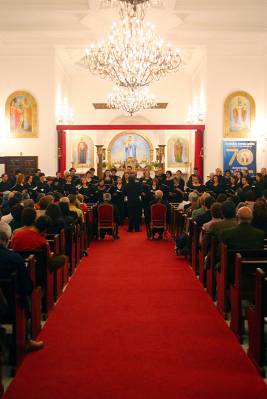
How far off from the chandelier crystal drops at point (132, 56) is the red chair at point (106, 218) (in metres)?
4.45

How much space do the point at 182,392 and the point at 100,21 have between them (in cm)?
1855

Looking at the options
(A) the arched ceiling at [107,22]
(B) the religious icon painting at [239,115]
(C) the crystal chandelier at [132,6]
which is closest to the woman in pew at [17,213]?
(C) the crystal chandelier at [132,6]

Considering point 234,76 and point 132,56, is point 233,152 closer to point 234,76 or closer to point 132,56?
point 234,76

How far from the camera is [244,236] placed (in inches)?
265

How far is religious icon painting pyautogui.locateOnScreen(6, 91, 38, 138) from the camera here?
22.2m

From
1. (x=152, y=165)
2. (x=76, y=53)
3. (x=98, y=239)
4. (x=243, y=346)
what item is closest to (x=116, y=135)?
(x=152, y=165)

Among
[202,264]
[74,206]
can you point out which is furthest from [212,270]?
[74,206]

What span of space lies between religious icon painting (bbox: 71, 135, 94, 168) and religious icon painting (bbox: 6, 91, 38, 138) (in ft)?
21.8

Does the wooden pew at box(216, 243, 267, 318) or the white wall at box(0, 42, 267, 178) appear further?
the white wall at box(0, 42, 267, 178)

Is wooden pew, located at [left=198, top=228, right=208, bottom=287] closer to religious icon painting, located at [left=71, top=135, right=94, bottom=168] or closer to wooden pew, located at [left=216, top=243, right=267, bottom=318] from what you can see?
wooden pew, located at [left=216, top=243, right=267, bottom=318]

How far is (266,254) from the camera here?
6.38 m

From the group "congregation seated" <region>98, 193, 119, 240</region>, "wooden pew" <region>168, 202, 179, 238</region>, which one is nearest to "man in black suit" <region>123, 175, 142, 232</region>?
"wooden pew" <region>168, 202, 179, 238</region>

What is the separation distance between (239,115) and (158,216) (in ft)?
Answer: 31.7

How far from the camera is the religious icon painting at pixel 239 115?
22375 millimetres
